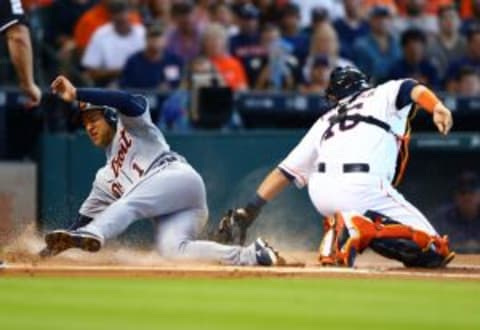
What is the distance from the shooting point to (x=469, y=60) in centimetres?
1770

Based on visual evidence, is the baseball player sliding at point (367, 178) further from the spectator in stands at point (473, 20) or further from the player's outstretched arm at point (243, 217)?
the spectator in stands at point (473, 20)

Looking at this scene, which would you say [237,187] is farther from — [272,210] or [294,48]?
[294,48]

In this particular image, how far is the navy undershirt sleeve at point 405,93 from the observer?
1138 cm

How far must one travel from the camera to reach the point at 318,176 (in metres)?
11.8

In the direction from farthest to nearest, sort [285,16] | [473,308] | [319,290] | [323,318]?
[285,16]
[319,290]
[473,308]
[323,318]

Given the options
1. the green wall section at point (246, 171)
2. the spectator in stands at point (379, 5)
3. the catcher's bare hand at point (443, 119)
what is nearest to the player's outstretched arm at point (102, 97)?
the catcher's bare hand at point (443, 119)

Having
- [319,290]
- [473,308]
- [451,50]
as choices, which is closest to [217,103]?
[451,50]

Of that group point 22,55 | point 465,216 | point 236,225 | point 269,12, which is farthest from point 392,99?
point 269,12

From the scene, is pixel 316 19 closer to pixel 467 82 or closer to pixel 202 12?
pixel 202 12

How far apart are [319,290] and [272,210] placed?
17.0ft

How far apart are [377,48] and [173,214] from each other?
246 inches

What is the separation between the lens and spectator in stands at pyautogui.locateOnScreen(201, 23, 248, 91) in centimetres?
1623

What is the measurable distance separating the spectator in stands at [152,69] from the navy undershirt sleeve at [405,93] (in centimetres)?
476

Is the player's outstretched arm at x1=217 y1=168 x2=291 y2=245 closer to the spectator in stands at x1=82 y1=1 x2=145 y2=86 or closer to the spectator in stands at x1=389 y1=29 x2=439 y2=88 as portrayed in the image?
the spectator in stands at x1=82 y1=1 x2=145 y2=86
